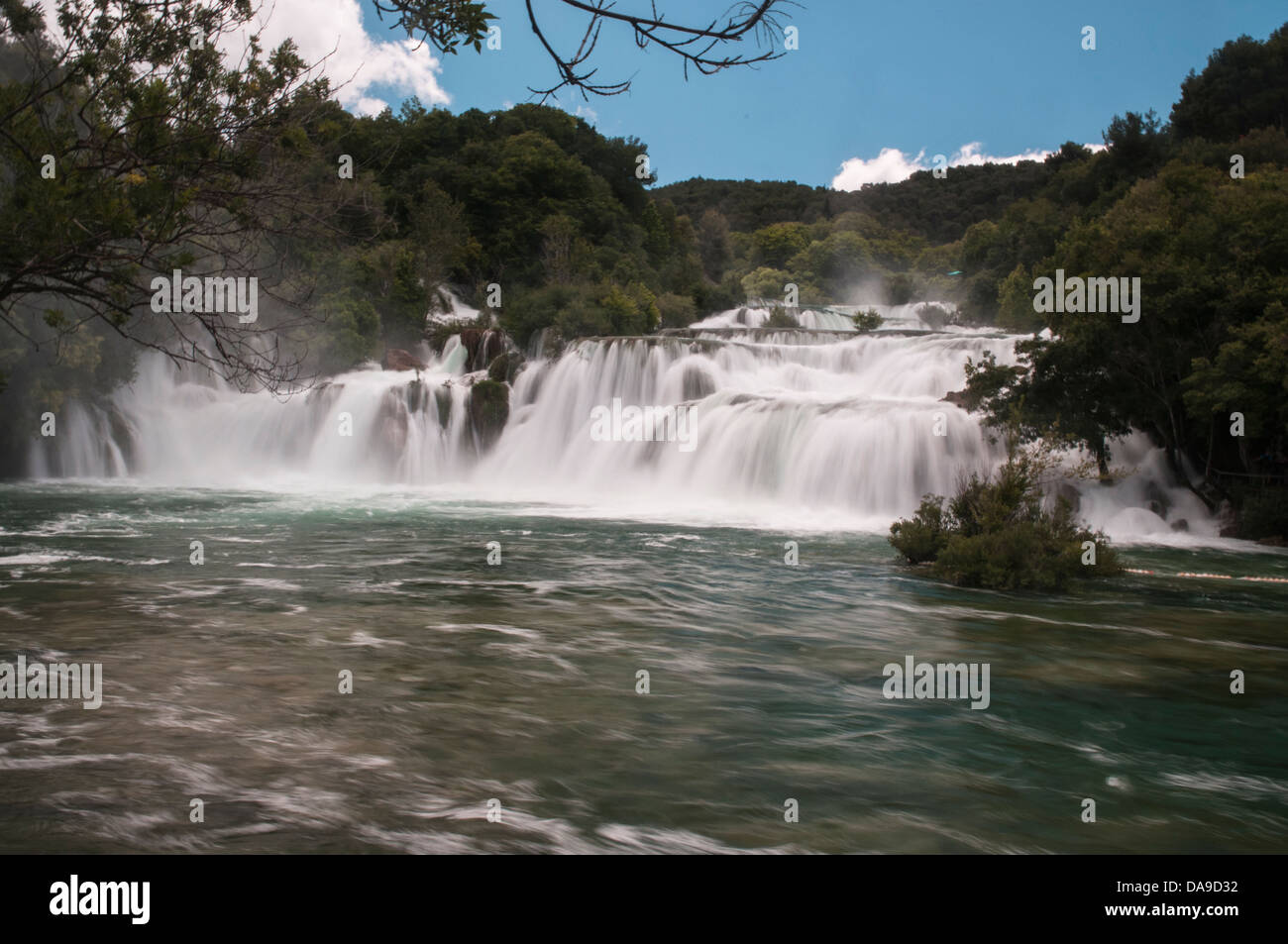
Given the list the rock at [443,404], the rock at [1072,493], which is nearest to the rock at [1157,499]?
the rock at [1072,493]

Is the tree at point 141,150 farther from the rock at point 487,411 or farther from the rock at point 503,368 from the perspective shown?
the rock at point 503,368

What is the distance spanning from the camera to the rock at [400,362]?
39688 mm

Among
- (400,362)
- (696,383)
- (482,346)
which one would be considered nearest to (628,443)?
(696,383)

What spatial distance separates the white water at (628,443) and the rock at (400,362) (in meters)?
0.90

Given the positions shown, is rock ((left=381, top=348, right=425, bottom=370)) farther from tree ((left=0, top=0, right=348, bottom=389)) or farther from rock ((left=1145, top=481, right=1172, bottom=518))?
tree ((left=0, top=0, right=348, bottom=389))

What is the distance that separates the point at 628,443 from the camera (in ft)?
99.8

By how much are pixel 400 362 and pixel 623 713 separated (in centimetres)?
3376

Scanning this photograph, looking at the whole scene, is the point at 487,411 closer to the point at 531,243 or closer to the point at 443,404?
the point at 443,404

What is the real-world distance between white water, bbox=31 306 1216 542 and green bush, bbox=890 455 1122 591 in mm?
7041

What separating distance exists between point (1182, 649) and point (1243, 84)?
57080mm

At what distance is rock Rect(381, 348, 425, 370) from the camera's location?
39688mm
